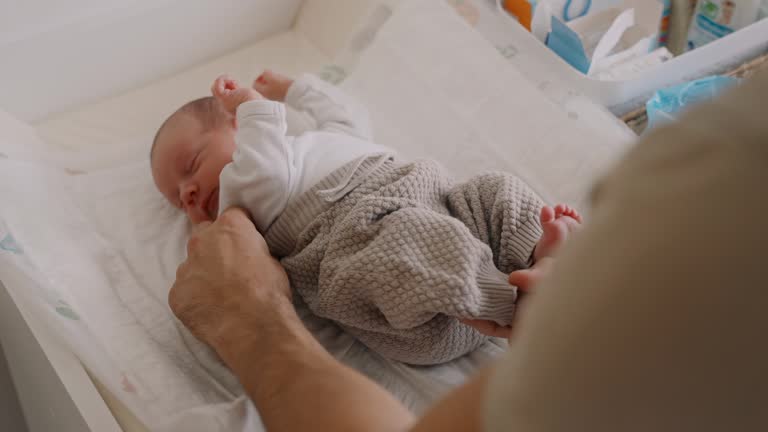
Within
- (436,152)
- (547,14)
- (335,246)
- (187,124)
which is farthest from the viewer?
(547,14)

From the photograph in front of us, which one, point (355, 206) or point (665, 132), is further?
point (355, 206)

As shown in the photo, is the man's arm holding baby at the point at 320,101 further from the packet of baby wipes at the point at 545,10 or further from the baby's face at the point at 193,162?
the packet of baby wipes at the point at 545,10

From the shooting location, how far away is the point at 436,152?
1.32 m

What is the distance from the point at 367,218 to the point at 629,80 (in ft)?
2.25

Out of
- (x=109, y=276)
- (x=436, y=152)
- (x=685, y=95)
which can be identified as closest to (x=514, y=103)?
(x=436, y=152)

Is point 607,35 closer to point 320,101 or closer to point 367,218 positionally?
point 320,101

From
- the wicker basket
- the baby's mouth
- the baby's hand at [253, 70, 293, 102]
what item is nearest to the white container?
the wicker basket

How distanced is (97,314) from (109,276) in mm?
152

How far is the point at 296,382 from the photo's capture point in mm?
713

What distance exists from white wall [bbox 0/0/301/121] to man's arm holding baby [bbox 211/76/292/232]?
0.60m

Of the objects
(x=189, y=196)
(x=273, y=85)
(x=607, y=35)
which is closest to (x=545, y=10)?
(x=607, y=35)

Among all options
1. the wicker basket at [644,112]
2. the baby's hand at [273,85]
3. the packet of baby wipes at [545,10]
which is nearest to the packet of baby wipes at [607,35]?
the packet of baby wipes at [545,10]

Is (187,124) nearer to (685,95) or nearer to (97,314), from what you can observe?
(97,314)

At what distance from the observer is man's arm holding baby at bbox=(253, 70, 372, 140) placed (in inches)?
50.8
